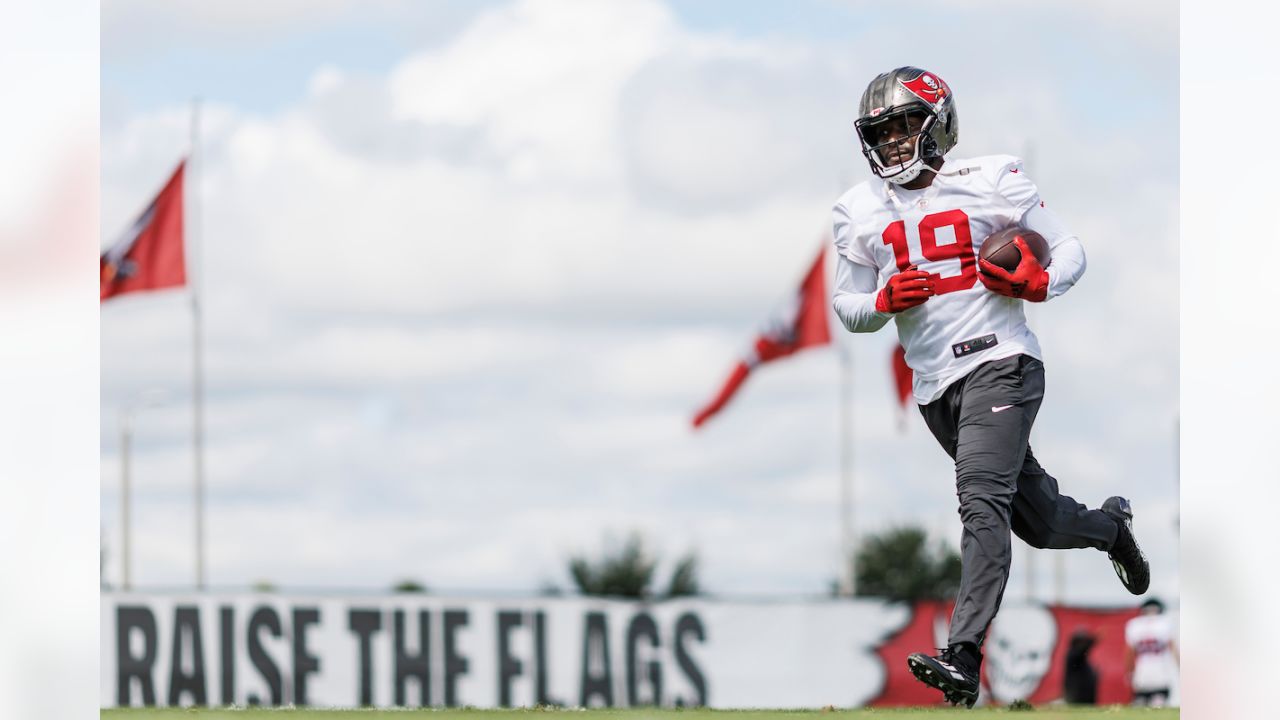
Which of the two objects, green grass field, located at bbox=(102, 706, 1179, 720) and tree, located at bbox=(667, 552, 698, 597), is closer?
green grass field, located at bbox=(102, 706, 1179, 720)

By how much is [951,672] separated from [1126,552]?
1.77m

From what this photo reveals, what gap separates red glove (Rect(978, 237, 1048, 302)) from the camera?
237 inches

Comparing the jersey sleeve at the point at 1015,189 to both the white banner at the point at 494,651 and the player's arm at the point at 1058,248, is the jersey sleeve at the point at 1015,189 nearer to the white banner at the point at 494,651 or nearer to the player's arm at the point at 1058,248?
the player's arm at the point at 1058,248

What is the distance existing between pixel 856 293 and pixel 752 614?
15104 mm

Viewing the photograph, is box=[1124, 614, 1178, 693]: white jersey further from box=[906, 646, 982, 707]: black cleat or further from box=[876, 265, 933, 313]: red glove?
box=[876, 265, 933, 313]: red glove

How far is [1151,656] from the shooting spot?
55.5 feet

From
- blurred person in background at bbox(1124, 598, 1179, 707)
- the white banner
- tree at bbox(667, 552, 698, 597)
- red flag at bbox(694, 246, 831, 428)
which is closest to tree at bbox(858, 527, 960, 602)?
tree at bbox(667, 552, 698, 597)

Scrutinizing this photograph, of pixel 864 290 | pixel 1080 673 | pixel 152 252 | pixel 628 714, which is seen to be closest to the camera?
pixel 864 290

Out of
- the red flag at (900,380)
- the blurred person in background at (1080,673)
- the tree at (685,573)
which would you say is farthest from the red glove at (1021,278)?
the tree at (685,573)

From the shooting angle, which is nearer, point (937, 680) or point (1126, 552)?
point (937, 680)

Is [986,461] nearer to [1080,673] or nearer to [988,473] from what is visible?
[988,473]

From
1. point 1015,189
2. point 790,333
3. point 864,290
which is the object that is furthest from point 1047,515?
point 790,333

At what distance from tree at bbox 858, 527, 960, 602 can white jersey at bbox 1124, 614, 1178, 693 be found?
153 ft

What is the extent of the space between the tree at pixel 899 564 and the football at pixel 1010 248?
58.2 meters
